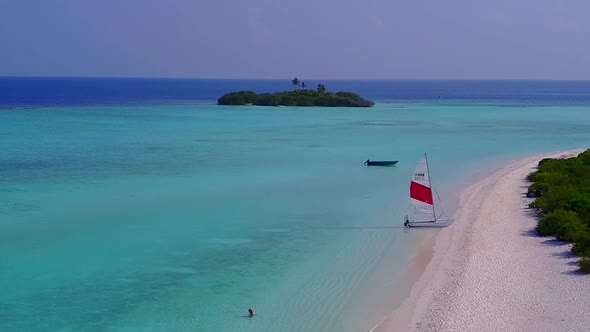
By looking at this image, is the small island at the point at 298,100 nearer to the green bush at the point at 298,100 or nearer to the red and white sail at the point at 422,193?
the green bush at the point at 298,100

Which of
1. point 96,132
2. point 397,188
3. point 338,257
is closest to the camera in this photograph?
point 338,257

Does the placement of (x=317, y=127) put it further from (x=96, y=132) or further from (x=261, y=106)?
(x=261, y=106)

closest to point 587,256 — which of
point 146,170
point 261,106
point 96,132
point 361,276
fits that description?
point 361,276

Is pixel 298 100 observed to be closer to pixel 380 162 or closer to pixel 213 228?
pixel 380 162

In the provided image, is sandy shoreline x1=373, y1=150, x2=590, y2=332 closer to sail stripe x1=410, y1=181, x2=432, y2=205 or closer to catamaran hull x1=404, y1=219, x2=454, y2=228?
catamaran hull x1=404, y1=219, x2=454, y2=228

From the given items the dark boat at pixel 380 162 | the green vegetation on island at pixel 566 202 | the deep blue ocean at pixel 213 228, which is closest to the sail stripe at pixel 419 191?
the deep blue ocean at pixel 213 228

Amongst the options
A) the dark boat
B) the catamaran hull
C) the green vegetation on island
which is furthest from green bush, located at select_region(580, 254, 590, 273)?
the dark boat
